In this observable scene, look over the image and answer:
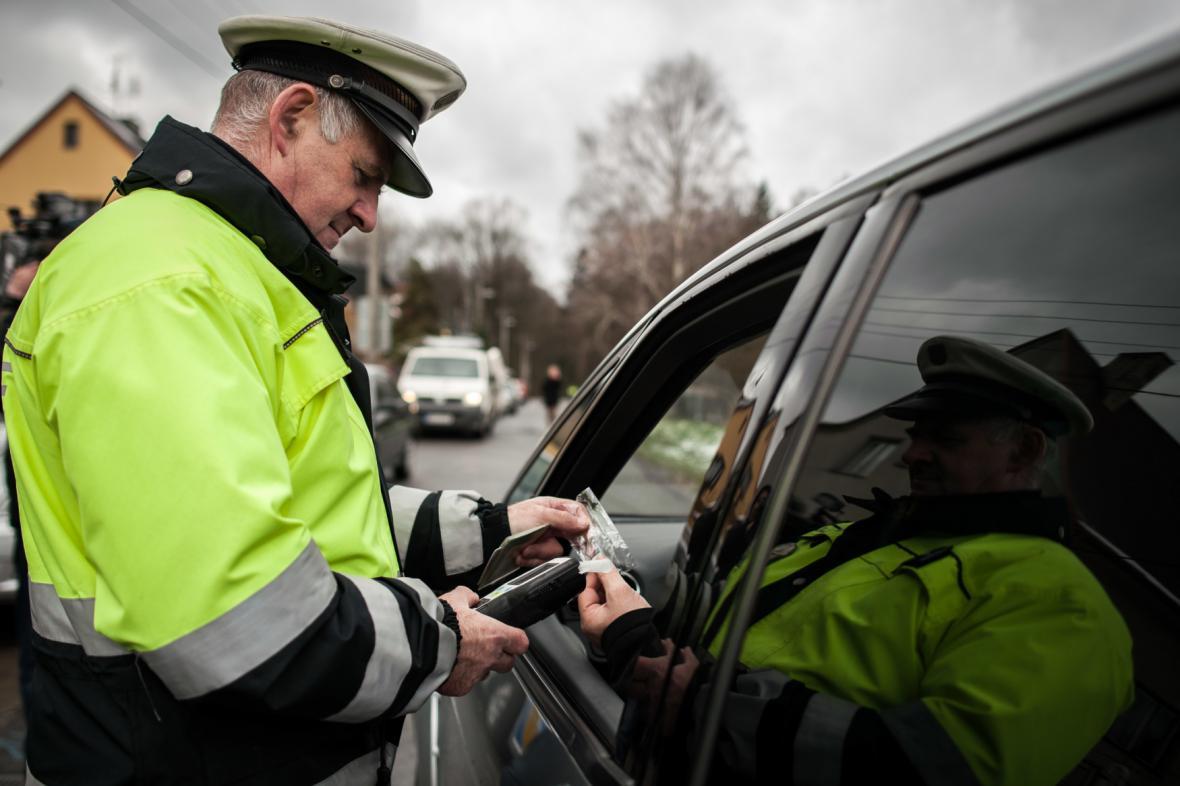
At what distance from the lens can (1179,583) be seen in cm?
75

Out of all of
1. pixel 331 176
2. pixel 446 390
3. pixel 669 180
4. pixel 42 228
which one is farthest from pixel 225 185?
pixel 669 180

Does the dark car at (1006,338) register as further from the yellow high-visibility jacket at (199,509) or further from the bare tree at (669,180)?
the bare tree at (669,180)

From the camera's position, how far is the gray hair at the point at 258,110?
1240 millimetres

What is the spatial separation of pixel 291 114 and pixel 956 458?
3.84ft

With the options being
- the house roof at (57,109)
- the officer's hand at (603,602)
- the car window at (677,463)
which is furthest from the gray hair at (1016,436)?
the house roof at (57,109)

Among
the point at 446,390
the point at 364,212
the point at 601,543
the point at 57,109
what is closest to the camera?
the point at 364,212

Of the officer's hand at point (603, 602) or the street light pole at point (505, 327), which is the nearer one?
the officer's hand at point (603, 602)

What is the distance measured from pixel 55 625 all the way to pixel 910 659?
3.76ft

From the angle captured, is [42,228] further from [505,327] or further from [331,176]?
[505,327]

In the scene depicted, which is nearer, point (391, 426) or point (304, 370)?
point (304, 370)

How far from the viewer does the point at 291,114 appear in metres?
1.23

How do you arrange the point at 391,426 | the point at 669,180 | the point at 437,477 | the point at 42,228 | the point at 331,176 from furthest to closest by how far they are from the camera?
the point at 669,180
the point at 437,477
the point at 391,426
the point at 42,228
the point at 331,176

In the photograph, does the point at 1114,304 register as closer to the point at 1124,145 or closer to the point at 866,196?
the point at 1124,145

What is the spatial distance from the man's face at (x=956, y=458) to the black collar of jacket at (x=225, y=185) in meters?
0.96
